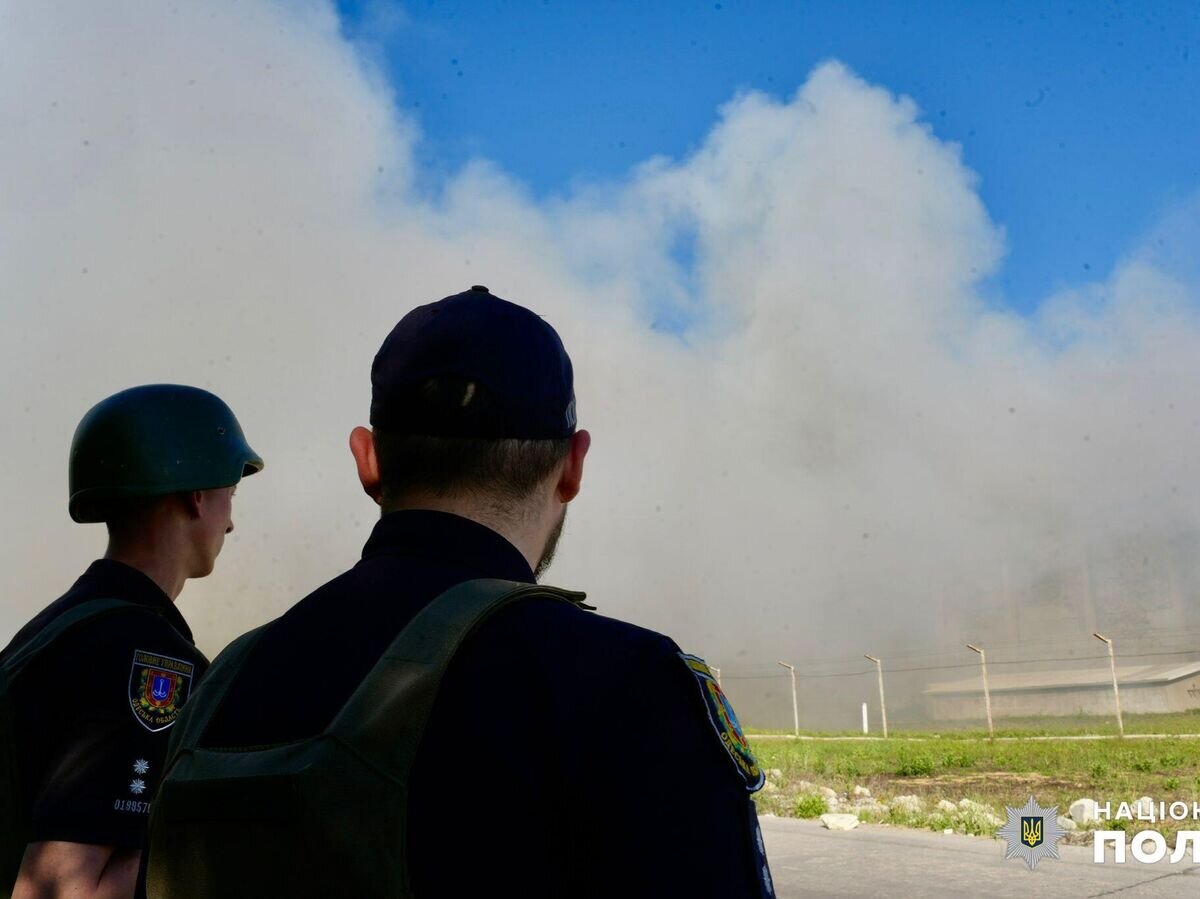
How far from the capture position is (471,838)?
2.84ft

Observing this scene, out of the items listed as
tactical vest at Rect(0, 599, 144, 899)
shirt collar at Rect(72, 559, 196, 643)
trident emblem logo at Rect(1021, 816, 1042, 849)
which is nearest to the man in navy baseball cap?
tactical vest at Rect(0, 599, 144, 899)

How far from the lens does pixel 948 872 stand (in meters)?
6.29

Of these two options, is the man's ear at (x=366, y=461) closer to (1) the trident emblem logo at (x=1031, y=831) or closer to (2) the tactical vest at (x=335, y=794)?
(2) the tactical vest at (x=335, y=794)

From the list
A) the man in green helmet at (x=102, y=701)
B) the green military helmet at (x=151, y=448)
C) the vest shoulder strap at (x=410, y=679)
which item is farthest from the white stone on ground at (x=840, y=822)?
the vest shoulder strap at (x=410, y=679)

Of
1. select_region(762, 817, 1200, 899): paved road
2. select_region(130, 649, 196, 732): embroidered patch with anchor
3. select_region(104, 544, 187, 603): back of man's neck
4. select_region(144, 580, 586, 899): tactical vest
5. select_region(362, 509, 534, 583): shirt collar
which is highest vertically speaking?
select_region(104, 544, 187, 603): back of man's neck

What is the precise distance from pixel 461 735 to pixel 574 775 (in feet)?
0.33

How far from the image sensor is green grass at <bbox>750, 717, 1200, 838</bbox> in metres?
9.70

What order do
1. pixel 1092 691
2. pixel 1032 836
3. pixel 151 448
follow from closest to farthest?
pixel 151 448, pixel 1032 836, pixel 1092 691

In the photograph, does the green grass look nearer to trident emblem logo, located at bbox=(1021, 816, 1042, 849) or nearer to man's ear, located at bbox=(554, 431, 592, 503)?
trident emblem logo, located at bbox=(1021, 816, 1042, 849)

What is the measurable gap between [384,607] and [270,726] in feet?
0.46

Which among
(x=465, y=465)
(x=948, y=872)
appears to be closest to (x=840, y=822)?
(x=948, y=872)

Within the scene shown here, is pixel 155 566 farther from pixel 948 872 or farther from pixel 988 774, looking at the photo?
pixel 988 774

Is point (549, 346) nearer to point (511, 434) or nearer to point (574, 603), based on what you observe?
point (511, 434)

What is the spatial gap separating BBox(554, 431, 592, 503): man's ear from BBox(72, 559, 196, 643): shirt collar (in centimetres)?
97
